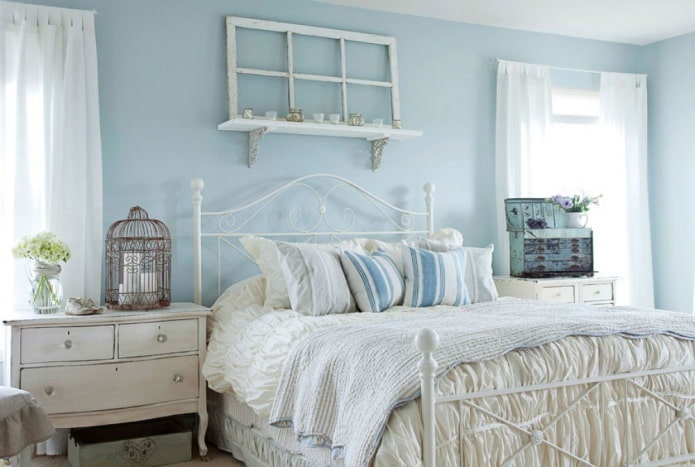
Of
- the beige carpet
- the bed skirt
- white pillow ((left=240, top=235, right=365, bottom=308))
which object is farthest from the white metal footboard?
the beige carpet

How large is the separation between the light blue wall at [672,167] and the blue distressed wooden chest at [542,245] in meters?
0.88

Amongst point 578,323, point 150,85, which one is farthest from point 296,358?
point 150,85

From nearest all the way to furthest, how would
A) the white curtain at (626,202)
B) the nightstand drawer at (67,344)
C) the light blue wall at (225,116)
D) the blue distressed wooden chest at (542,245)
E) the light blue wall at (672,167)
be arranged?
the nightstand drawer at (67,344), the light blue wall at (225,116), the blue distressed wooden chest at (542,245), the light blue wall at (672,167), the white curtain at (626,202)

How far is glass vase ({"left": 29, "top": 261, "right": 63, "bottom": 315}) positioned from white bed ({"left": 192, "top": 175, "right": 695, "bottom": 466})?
82cm

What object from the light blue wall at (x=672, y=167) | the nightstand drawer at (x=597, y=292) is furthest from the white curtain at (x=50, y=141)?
the light blue wall at (x=672, y=167)

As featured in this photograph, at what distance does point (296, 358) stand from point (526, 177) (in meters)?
2.76

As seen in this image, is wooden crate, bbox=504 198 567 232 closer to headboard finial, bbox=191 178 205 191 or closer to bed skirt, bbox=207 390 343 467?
headboard finial, bbox=191 178 205 191

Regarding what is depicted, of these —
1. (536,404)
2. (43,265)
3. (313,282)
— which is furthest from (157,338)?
(536,404)

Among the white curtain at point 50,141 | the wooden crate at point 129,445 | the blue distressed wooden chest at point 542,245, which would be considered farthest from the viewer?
the blue distressed wooden chest at point 542,245

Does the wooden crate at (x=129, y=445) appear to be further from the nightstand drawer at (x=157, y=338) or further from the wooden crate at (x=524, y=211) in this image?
the wooden crate at (x=524, y=211)

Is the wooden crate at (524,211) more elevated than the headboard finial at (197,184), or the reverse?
the headboard finial at (197,184)

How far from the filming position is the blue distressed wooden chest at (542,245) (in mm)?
4590

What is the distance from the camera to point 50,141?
3.56 m

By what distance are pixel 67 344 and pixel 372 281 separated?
1368mm
